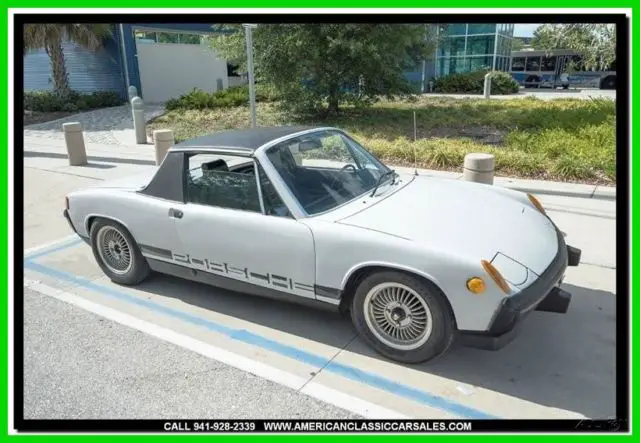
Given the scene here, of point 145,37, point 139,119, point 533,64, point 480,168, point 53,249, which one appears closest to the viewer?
point 53,249

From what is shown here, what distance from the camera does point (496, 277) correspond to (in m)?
2.81

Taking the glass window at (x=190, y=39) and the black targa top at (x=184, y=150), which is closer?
the black targa top at (x=184, y=150)

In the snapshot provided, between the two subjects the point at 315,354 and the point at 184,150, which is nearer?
the point at 315,354

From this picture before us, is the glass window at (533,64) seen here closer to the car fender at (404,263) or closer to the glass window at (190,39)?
the glass window at (190,39)

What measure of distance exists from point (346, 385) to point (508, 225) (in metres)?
1.58

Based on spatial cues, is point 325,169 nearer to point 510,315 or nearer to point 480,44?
point 510,315

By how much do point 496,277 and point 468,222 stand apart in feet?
2.05

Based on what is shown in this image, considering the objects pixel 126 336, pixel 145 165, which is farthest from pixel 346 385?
pixel 145 165

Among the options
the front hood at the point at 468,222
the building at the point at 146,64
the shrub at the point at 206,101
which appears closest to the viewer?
the front hood at the point at 468,222

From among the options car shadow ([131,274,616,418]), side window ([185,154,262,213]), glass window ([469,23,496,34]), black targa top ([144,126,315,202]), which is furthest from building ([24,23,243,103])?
car shadow ([131,274,616,418])

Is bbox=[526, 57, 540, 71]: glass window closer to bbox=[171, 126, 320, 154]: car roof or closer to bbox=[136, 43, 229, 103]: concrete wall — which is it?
bbox=[136, 43, 229, 103]: concrete wall

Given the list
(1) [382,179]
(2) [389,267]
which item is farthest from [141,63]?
(2) [389,267]

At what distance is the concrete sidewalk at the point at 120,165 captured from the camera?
23.2 ft

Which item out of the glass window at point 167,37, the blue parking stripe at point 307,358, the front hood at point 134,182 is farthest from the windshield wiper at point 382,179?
the glass window at point 167,37
